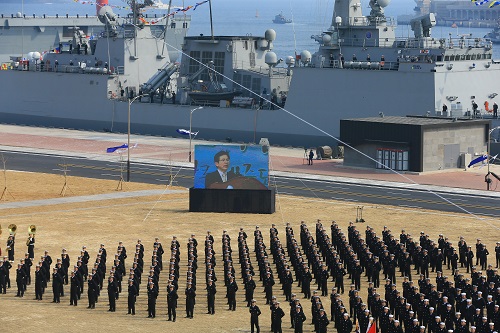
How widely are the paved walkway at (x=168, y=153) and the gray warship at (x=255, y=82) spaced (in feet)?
8.18

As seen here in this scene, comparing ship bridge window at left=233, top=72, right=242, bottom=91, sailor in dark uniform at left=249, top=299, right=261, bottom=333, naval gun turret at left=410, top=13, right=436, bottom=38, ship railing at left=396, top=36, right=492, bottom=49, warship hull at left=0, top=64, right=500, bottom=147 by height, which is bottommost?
sailor in dark uniform at left=249, top=299, right=261, bottom=333

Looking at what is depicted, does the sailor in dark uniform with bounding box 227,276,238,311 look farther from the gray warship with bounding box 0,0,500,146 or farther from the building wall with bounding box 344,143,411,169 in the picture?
the gray warship with bounding box 0,0,500,146

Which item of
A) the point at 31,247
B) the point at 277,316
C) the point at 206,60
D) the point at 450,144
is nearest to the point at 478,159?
the point at 450,144

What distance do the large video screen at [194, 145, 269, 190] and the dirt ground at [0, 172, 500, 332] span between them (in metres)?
1.85

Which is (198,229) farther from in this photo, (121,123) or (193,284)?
(121,123)

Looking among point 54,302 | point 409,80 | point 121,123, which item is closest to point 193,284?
point 54,302

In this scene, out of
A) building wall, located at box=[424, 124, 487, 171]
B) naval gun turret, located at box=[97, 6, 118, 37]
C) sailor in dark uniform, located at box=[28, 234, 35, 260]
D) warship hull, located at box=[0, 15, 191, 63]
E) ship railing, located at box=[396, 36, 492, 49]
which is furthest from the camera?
warship hull, located at box=[0, 15, 191, 63]

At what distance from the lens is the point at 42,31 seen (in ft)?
439

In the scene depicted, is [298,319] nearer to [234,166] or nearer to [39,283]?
[39,283]

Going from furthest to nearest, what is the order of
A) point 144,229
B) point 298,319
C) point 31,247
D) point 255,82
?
point 255,82, point 144,229, point 31,247, point 298,319

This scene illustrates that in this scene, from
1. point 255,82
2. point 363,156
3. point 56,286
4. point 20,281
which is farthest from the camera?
point 255,82

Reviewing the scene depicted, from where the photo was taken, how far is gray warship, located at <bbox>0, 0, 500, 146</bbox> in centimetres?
9362

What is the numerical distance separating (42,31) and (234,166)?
238ft

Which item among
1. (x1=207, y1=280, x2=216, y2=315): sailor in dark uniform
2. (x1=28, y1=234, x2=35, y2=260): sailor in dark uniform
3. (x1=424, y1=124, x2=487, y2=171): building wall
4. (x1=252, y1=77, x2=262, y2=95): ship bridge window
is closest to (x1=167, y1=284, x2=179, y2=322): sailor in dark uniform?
(x1=207, y1=280, x2=216, y2=315): sailor in dark uniform
